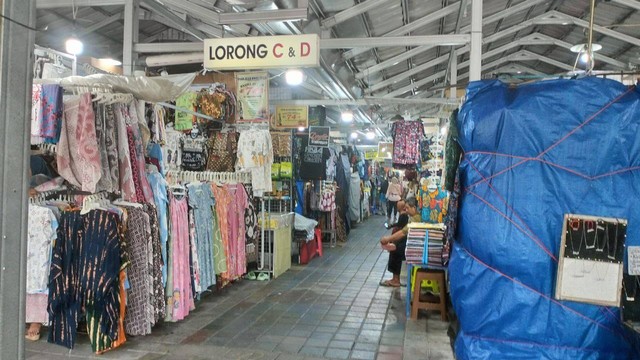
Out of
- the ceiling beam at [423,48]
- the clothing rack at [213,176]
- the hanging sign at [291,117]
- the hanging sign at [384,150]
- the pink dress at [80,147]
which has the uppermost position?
the ceiling beam at [423,48]

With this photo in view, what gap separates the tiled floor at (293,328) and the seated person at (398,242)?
253 mm

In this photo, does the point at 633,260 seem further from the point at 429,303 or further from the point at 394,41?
the point at 394,41

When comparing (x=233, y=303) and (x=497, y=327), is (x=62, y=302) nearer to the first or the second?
(x=233, y=303)

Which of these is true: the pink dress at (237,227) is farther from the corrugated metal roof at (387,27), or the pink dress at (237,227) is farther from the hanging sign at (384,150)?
the hanging sign at (384,150)

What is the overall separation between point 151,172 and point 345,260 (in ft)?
18.0

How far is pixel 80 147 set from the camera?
4184 mm

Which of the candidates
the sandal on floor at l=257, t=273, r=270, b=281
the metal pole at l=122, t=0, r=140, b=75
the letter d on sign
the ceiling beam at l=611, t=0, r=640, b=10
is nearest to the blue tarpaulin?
the letter d on sign

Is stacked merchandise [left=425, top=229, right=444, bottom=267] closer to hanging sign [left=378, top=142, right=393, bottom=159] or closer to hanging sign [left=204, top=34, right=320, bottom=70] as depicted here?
hanging sign [left=204, top=34, right=320, bottom=70]

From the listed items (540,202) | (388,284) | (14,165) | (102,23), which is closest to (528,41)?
(388,284)

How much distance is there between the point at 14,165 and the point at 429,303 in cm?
496

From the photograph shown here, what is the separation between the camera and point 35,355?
4465mm

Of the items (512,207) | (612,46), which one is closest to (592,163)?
(512,207)

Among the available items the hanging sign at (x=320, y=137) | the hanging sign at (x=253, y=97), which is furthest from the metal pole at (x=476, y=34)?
the hanging sign at (x=320, y=137)

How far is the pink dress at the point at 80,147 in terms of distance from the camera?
13.7ft
